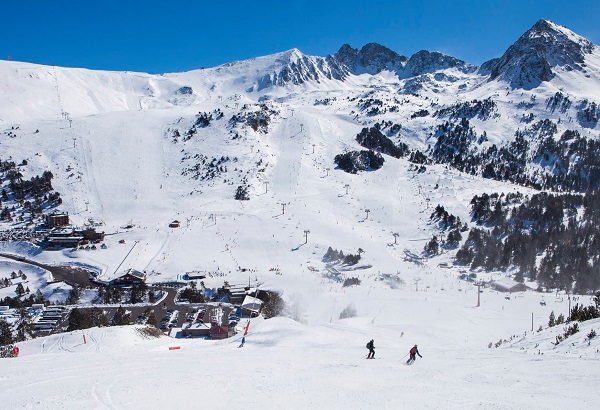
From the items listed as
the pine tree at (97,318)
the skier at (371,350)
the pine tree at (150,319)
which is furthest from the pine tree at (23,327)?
the skier at (371,350)

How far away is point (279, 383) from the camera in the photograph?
45.6 ft

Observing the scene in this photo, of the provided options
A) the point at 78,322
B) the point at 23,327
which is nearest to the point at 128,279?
the point at 78,322

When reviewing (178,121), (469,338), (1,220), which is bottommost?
(469,338)

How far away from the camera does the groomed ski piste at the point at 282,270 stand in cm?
1312

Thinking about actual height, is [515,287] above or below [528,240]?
below

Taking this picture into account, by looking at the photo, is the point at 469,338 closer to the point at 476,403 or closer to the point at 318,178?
the point at 476,403

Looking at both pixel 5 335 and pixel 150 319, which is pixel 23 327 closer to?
pixel 5 335

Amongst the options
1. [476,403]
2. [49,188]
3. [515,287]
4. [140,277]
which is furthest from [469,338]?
[49,188]

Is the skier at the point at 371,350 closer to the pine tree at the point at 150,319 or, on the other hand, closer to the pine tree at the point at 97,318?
the pine tree at the point at 150,319

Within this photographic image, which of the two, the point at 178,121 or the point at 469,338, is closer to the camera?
the point at 469,338

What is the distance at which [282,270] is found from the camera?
195 ft

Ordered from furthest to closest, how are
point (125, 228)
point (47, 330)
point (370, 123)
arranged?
point (370, 123), point (125, 228), point (47, 330)

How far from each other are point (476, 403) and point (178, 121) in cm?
13101

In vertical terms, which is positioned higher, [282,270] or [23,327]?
[282,270]
